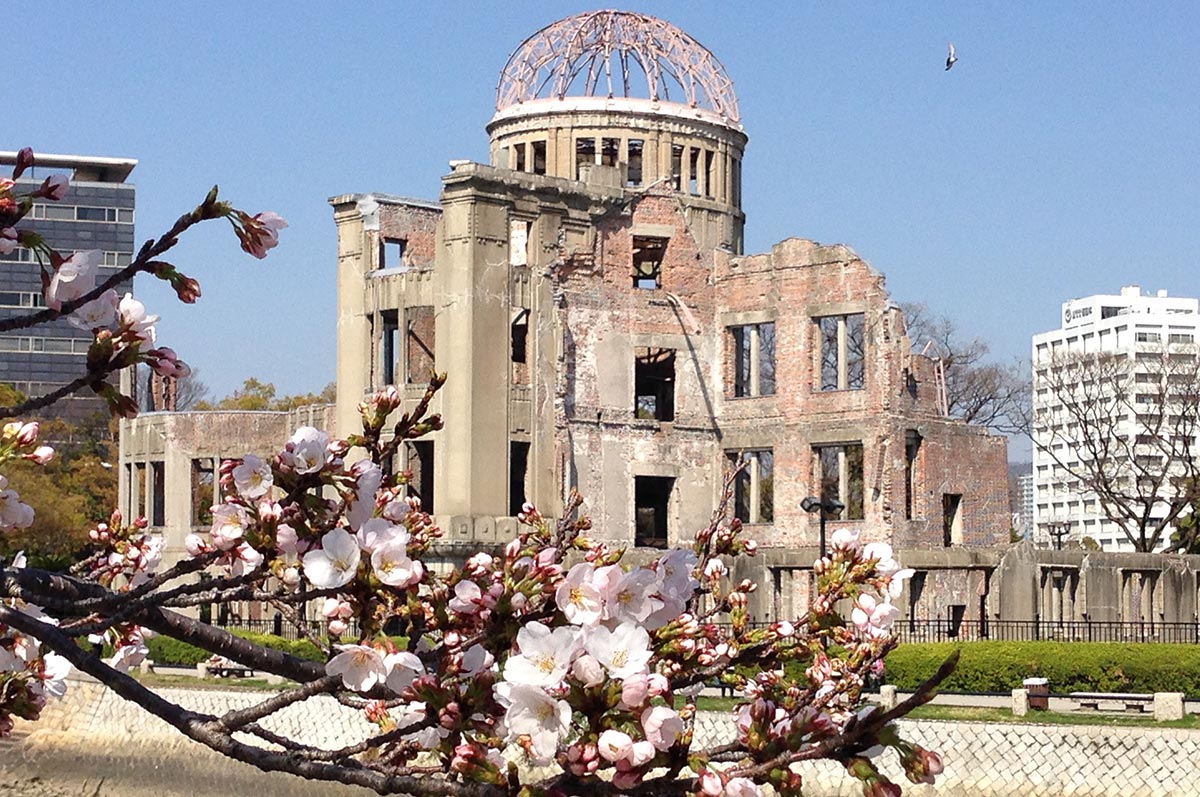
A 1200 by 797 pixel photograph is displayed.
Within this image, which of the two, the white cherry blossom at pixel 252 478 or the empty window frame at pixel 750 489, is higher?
the white cherry blossom at pixel 252 478

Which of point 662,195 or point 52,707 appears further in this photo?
point 662,195

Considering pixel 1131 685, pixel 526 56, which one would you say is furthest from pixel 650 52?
pixel 1131 685

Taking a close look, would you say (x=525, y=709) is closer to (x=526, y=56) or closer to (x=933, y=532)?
(x=933, y=532)

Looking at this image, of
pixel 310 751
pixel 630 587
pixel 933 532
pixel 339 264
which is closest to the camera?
pixel 630 587

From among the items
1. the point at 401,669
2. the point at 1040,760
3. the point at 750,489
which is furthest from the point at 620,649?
the point at 750,489

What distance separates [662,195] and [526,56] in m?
8.54

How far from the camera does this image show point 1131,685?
29625 mm

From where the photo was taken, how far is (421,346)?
162 feet

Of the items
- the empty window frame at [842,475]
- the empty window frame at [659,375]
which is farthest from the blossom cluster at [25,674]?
the empty window frame at [659,375]

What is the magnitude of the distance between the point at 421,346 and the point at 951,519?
44.3 ft

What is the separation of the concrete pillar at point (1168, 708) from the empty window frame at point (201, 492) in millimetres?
29613

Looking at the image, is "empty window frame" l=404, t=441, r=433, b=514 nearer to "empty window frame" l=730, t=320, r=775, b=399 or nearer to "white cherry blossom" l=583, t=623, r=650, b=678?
"empty window frame" l=730, t=320, r=775, b=399

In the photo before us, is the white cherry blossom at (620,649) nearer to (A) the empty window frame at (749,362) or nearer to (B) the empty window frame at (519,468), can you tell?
(B) the empty window frame at (519,468)

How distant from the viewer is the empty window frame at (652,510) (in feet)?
166
